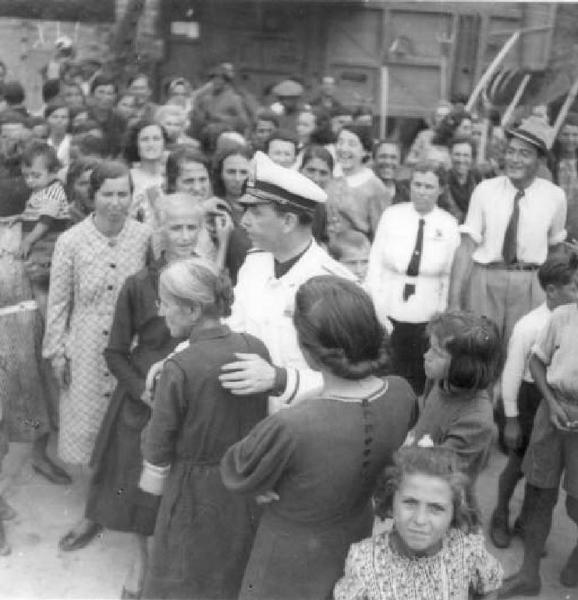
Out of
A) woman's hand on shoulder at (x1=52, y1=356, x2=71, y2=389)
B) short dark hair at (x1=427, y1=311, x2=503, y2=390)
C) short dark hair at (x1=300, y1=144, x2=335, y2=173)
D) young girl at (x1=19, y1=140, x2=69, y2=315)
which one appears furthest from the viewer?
short dark hair at (x1=300, y1=144, x2=335, y2=173)

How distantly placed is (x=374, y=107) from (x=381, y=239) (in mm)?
7386

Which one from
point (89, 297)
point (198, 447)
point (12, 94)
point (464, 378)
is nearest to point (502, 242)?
point (464, 378)

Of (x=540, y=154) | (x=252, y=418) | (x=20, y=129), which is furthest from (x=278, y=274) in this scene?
(x=20, y=129)

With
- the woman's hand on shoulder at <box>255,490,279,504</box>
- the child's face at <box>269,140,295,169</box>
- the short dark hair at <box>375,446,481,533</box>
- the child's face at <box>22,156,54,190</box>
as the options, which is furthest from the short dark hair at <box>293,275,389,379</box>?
the child's face at <box>269,140,295,169</box>

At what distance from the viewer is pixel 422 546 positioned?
6.91 feet

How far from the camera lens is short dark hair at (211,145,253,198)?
14.4 feet

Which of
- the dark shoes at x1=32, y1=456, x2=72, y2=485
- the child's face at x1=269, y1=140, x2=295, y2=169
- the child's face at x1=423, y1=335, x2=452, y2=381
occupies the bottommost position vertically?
the dark shoes at x1=32, y1=456, x2=72, y2=485

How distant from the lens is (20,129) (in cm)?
587

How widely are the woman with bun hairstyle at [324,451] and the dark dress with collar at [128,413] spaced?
1215 mm

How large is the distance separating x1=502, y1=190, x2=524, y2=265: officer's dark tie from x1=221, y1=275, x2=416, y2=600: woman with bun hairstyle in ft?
7.50

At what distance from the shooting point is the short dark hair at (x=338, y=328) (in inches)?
81.8

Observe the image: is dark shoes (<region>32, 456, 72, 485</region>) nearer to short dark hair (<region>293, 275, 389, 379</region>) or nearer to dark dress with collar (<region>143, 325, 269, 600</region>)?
dark dress with collar (<region>143, 325, 269, 600</region>)

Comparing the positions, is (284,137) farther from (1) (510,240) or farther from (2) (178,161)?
(1) (510,240)

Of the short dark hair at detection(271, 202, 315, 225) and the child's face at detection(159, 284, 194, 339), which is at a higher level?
the short dark hair at detection(271, 202, 315, 225)
